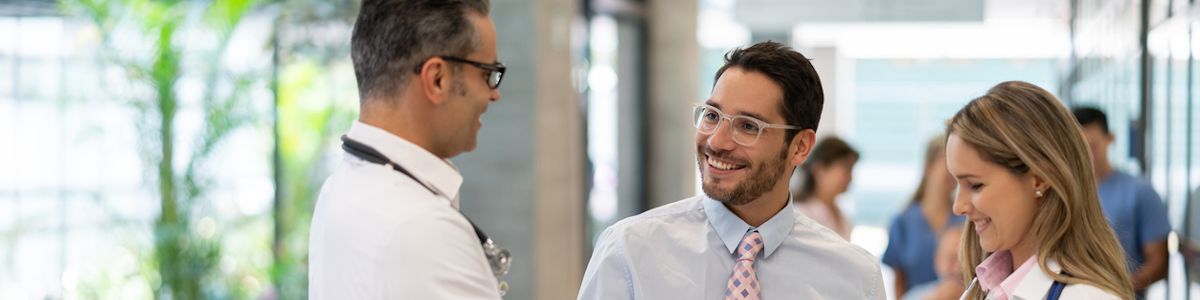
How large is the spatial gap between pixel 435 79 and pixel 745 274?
59 cm

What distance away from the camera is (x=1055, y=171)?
1727mm

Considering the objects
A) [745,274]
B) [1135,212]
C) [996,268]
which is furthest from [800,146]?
[1135,212]

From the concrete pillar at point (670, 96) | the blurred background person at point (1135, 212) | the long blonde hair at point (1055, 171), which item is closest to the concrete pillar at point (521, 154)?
the blurred background person at point (1135, 212)

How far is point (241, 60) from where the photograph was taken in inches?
187

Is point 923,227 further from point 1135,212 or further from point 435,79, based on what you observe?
point 435,79

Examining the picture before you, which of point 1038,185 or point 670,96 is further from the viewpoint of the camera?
point 670,96

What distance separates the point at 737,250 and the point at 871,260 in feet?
0.77

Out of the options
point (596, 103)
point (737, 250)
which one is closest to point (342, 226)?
point (737, 250)

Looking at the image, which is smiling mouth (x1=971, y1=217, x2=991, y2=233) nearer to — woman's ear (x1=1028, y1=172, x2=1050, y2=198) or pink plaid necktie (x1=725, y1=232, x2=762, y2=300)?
woman's ear (x1=1028, y1=172, x2=1050, y2=198)

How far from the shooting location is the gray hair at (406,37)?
171 cm

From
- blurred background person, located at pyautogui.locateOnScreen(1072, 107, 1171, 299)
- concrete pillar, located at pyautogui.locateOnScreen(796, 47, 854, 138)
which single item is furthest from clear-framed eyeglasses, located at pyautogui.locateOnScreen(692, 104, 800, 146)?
concrete pillar, located at pyautogui.locateOnScreen(796, 47, 854, 138)

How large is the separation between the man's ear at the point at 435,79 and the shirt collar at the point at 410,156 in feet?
0.26

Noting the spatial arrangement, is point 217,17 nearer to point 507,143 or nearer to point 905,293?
point 507,143

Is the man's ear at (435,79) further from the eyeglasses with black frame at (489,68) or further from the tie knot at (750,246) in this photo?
the tie knot at (750,246)
